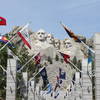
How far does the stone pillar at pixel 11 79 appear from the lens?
38.5 meters

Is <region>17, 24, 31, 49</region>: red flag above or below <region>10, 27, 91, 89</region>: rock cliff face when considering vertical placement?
above

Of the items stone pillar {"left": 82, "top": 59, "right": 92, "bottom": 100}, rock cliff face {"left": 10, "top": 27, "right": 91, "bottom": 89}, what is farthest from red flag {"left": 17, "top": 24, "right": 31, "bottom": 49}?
rock cliff face {"left": 10, "top": 27, "right": 91, "bottom": 89}

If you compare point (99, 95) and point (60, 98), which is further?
point (60, 98)

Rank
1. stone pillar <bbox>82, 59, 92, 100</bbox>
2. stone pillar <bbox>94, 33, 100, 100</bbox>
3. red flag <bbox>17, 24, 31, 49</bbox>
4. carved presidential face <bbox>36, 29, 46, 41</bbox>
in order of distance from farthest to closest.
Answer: carved presidential face <bbox>36, 29, 46, 41</bbox> → stone pillar <bbox>82, 59, 92, 100</bbox> → red flag <bbox>17, 24, 31, 49</bbox> → stone pillar <bbox>94, 33, 100, 100</bbox>

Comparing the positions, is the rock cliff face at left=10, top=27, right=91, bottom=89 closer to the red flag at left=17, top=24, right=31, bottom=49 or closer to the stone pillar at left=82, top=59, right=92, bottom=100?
the stone pillar at left=82, top=59, right=92, bottom=100

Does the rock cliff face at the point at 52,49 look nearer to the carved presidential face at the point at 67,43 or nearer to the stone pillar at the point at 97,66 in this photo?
the carved presidential face at the point at 67,43

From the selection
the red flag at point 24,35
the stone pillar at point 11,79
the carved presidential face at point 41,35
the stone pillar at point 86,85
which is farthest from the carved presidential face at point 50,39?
the red flag at point 24,35

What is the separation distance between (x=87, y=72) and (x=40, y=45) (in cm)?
11651

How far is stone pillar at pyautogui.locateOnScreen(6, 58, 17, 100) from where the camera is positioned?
126ft

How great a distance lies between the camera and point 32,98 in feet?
186

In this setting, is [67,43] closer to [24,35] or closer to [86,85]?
[86,85]

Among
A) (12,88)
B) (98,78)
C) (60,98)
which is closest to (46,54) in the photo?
(60,98)

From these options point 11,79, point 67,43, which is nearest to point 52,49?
point 67,43

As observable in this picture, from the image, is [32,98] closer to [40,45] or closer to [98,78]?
[98,78]
